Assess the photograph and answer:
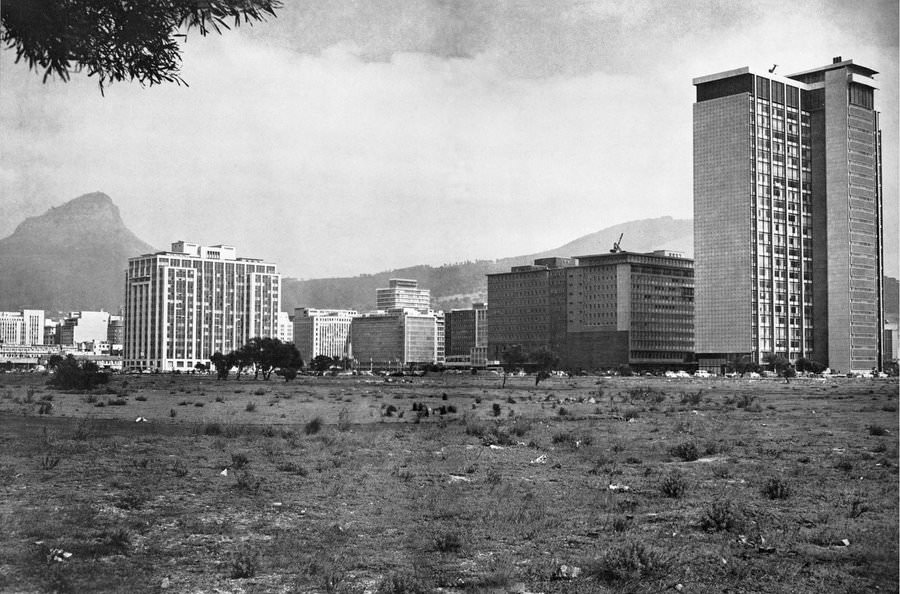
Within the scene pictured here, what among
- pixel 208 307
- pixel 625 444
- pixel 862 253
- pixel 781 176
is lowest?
pixel 625 444

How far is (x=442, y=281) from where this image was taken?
884 centimetres

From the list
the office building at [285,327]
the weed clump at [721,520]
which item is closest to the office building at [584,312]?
the office building at [285,327]

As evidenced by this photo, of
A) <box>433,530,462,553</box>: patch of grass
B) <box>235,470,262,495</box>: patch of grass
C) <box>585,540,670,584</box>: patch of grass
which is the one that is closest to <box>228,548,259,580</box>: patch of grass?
<box>433,530,462,553</box>: patch of grass

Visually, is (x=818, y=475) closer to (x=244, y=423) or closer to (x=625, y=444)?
(x=625, y=444)

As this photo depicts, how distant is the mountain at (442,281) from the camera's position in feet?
26.7

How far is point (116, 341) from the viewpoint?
754 cm

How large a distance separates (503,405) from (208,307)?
643 centimetres

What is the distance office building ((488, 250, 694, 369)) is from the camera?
35.3ft

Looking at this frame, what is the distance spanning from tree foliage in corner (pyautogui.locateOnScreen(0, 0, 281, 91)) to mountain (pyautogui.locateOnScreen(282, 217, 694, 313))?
8.12 ft

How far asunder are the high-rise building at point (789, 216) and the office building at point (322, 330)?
18.4 ft

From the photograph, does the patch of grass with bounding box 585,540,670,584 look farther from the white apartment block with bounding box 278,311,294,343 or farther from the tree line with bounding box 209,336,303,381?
the white apartment block with bounding box 278,311,294,343

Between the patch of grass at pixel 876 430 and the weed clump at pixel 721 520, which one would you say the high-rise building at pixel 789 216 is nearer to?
the patch of grass at pixel 876 430

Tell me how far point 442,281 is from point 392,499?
2.83m

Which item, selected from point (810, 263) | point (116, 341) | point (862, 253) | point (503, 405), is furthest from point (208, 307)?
point (810, 263)
